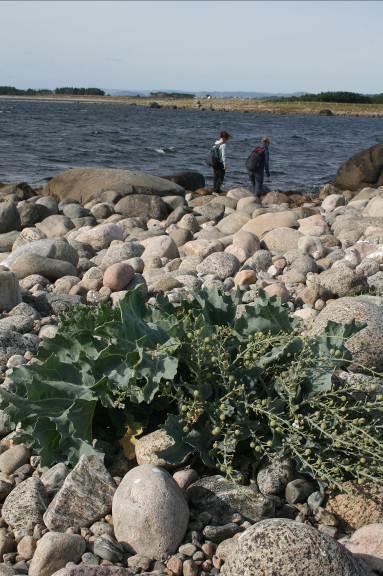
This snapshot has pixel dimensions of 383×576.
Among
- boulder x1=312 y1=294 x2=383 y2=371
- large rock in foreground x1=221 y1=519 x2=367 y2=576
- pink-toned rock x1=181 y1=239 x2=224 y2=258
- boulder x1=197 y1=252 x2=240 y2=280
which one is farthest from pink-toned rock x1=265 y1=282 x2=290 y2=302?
large rock in foreground x1=221 y1=519 x2=367 y2=576

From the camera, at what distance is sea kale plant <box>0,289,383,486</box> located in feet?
10.3

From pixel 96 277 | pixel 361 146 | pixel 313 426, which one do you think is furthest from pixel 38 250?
pixel 361 146

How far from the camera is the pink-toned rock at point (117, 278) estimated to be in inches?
278

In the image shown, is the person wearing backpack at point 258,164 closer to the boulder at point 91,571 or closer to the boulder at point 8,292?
the boulder at point 8,292

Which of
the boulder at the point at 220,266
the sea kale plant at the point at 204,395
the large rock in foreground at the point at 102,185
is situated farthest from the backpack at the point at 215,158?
the sea kale plant at the point at 204,395

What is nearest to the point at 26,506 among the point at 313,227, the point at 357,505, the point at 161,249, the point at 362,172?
the point at 357,505

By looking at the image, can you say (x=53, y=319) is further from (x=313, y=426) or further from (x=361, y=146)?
(x=361, y=146)

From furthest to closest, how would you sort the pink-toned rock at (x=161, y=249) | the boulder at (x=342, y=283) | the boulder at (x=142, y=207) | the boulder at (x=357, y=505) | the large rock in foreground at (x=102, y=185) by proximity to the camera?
the large rock in foreground at (x=102, y=185)
the boulder at (x=142, y=207)
the pink-toned rock at (x=161, y=249)
the boulder at (x=342, y=283)
the boulder at (x=357, y=505)

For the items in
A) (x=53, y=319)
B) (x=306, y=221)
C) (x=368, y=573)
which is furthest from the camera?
(x=306, y=221)

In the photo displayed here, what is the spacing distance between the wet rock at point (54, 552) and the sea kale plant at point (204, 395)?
527 mm

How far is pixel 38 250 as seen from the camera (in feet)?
26.6

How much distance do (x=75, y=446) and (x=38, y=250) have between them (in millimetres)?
5000

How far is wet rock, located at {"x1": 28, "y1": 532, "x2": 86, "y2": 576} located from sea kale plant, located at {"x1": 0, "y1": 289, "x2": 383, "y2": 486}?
53 centimetres

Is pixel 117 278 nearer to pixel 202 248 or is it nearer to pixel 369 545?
pixel 202 248
